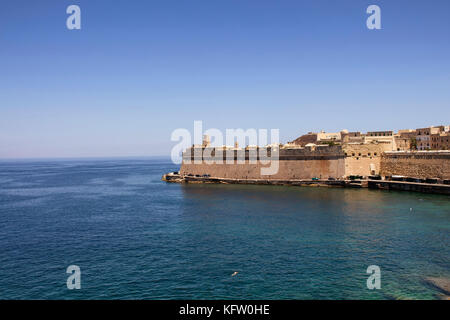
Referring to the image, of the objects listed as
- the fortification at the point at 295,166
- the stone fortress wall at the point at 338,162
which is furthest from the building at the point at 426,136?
the fortification at the point at 295,166

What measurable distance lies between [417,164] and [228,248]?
3250 centimetres

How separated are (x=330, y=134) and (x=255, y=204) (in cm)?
4133

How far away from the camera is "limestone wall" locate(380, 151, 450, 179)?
38281 millimetres

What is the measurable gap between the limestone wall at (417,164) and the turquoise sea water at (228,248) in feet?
20.1

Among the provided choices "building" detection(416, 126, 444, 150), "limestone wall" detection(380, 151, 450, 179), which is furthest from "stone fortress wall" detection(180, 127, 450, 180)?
"building" detection(416, 126, 444, 150)

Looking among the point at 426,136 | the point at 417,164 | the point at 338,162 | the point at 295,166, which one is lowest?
the point at 295,166

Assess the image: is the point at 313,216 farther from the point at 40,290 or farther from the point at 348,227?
the point at 40,290

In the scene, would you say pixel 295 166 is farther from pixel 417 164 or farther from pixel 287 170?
pixel 417 164

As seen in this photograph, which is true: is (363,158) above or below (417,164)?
above

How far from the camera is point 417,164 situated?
41.5 meters

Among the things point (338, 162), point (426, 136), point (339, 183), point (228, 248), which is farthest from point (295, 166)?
point (228, 248)

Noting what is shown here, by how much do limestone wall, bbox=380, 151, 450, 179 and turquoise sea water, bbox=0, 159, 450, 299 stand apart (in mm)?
6130
